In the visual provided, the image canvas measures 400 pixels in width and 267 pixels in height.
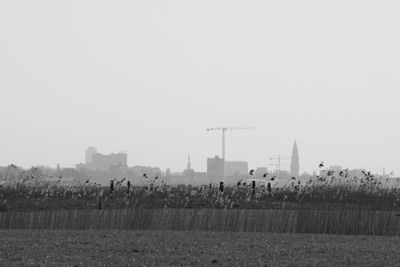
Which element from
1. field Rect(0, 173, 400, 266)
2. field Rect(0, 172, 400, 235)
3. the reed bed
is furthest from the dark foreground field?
field Rect(0, 172, 400, 235)

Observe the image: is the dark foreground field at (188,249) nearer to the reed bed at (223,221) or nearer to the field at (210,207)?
the reed bed at (223,221)

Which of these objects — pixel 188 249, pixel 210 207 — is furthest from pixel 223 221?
pixel 210 207

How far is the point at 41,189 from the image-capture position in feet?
135

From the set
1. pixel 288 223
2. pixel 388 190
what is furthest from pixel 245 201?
pixel 288 223

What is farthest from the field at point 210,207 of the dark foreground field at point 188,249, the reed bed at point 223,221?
the dark foreground field at point 188,249

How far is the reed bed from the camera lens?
26.0 metres

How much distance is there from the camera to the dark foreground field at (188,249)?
1750 centimetres

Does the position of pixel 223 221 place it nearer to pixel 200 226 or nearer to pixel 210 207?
pixel 200 226

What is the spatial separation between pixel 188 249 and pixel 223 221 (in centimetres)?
672

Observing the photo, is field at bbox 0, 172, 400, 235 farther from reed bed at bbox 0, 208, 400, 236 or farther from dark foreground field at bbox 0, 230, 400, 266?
dark foreground field at bbox 0, 230, 400, 266

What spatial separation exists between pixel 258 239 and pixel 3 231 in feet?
30.8

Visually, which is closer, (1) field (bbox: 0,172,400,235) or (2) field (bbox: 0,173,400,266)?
(2) field (bbox: 0,173,400,266)

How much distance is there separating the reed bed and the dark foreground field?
1.37 metres

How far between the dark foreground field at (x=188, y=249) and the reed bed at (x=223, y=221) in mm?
1373
